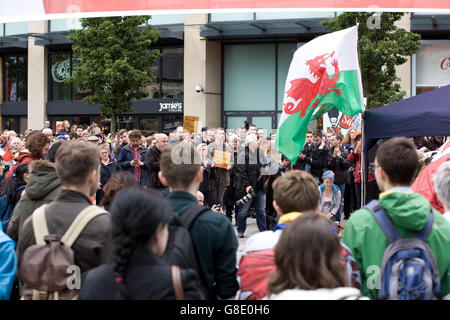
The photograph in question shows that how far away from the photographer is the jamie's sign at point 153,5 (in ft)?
12.0

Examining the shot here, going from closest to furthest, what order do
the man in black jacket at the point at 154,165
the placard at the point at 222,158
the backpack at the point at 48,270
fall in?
1. the backpack at the point at 48,270
2. the man in black jacket at the point at 154,165
3. the placard at the point at 222,158

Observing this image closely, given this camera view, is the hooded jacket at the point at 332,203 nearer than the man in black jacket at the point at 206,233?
No

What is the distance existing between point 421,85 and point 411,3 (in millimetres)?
21803

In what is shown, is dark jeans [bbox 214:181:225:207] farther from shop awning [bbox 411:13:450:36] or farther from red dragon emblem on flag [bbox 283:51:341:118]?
shop awning [bbox 411:13:450:36]

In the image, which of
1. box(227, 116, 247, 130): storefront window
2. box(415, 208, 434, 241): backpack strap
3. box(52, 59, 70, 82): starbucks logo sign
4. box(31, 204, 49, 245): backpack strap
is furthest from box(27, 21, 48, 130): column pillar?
box(415, 208, 434, 241): backpack strap

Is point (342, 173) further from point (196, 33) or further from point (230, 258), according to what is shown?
point (196, 33)

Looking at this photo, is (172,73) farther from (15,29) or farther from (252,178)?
(252,178)

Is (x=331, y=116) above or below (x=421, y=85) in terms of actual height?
below

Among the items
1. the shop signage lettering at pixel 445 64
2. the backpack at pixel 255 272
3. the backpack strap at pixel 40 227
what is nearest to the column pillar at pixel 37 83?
the shop signage lettering at pixel 445 64

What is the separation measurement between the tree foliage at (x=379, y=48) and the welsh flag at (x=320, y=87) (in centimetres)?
1168

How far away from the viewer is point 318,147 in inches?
465

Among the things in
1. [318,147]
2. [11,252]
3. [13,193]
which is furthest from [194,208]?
[318,147]

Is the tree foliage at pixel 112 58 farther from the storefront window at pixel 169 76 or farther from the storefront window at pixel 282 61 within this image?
the storefront window at pixel 282 61

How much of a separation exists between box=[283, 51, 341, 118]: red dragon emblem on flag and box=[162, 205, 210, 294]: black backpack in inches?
153
